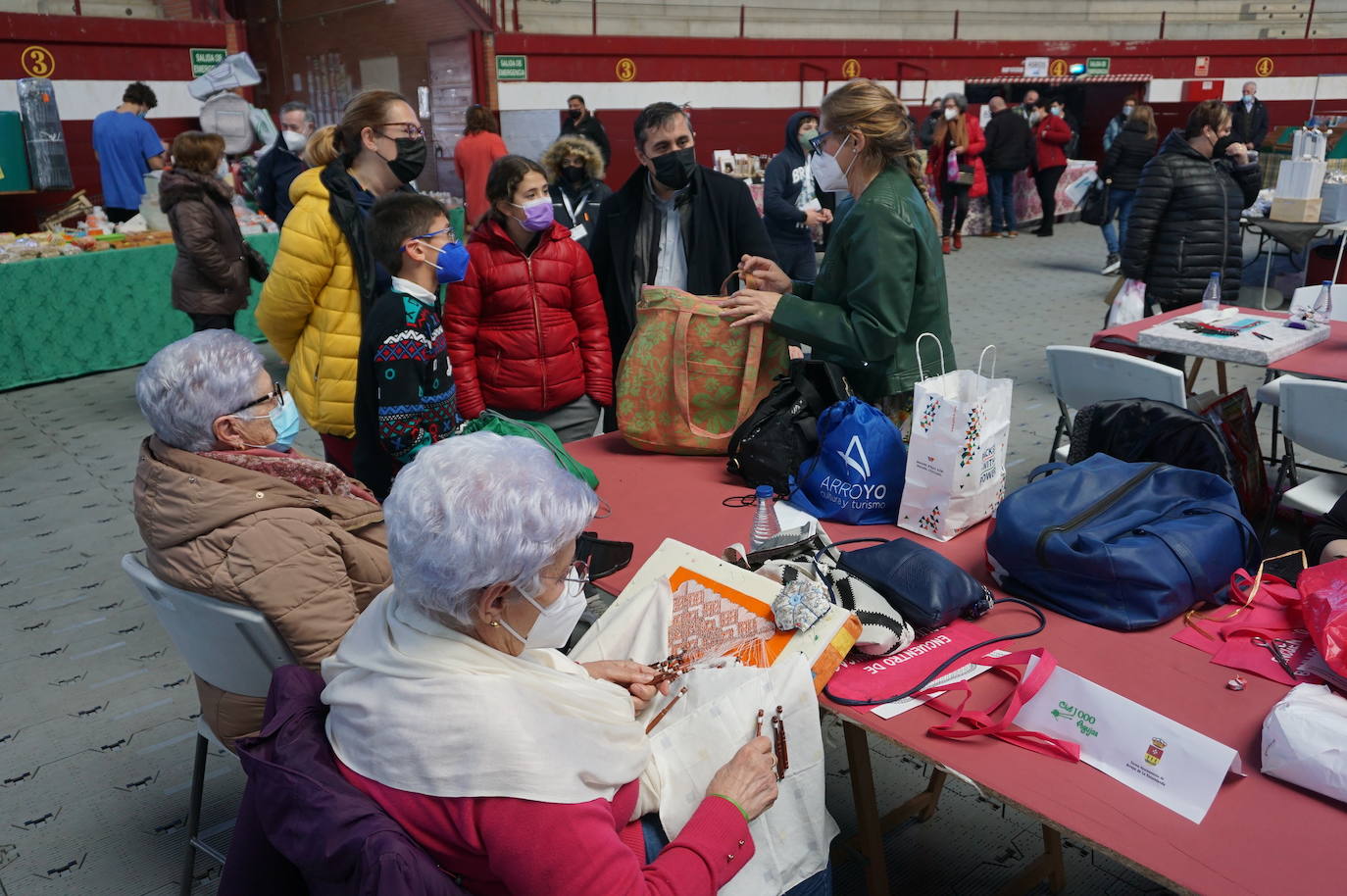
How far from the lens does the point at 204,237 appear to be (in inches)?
209

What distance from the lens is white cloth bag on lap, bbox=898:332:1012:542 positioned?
2.03 meters

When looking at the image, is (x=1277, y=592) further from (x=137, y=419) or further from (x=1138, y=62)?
(x=1138, y=62)

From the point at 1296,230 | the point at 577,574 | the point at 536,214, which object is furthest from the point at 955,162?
the point at 577,574

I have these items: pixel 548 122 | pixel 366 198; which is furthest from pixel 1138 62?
pixel 366 198

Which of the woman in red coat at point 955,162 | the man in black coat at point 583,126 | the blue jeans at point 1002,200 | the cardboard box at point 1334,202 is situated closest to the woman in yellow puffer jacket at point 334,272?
the cardboard box at point 1334,202

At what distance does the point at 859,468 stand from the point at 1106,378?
5.98ft

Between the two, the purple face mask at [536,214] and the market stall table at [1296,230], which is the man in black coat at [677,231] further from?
the market stall table at [1296,230]

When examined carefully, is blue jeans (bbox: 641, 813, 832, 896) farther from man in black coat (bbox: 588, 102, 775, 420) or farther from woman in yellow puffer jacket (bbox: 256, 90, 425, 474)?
man in black coat (bbox: 588, 102, 775, 420)

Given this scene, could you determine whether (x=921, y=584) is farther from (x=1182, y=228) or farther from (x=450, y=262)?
(x=1182, y=228)

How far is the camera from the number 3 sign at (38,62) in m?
9.02

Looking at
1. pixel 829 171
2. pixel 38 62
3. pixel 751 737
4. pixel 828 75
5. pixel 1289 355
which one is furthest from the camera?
pixel 828 75

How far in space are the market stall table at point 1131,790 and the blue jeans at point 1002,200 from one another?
10.6 metres

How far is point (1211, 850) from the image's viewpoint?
4.30ft

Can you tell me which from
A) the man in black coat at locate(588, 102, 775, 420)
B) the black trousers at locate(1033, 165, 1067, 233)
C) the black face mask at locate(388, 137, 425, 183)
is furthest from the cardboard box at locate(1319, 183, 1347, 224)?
the black face mask at locate(388, 137, 425, 183)
